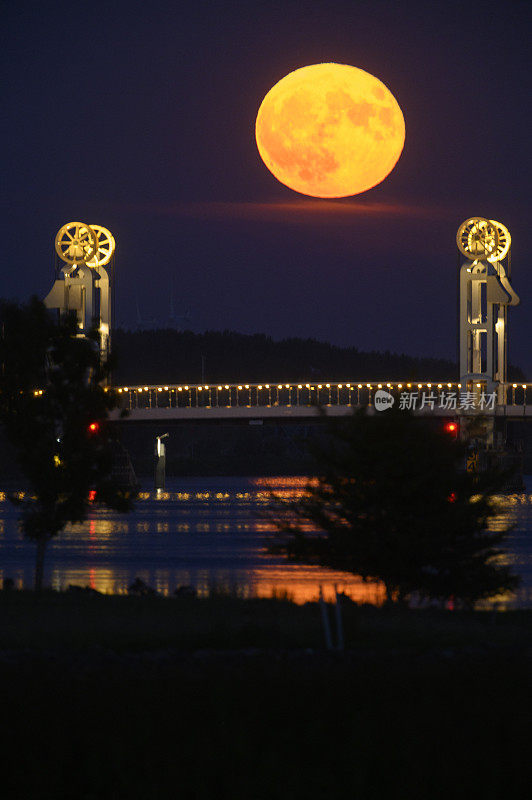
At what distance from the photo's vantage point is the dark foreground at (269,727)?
356 inches

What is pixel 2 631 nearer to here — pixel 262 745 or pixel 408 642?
pixel 408 642

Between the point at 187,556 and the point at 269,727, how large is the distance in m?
52.0

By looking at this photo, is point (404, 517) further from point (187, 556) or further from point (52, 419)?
point (187, 556)

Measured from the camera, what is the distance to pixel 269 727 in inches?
402

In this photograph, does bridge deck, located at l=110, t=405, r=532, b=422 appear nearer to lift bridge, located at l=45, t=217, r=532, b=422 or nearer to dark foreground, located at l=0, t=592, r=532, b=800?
lift bridge, located at l=45, t=217, r=532, b=422

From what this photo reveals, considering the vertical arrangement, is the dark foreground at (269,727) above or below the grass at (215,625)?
above

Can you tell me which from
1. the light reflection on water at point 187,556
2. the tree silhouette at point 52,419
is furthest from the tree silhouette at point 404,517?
the tree silhouette at point 52,419

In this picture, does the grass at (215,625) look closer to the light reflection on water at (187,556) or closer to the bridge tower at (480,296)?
the light reflection on water at (187,556)

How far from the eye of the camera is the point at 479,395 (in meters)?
139

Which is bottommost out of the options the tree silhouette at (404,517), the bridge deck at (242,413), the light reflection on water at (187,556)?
the light reflection on water at (187,556)

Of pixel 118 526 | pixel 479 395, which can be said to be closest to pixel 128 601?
A: pixel 118 526

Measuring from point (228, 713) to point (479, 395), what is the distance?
131 meters

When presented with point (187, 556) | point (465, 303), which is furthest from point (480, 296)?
point (187, 556)

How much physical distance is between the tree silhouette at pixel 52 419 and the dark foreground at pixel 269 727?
56.5ft
